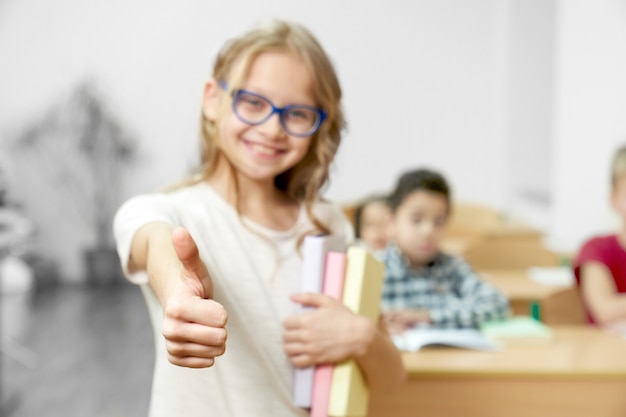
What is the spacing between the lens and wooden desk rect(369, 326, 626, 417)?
0.88 meters

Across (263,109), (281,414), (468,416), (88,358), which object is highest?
(263,109)

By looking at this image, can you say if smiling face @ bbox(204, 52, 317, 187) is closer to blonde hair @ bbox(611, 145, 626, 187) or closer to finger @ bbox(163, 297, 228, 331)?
finger @ bbox(163, 297, 228, 331)

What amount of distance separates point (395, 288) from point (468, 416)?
282 millimetres

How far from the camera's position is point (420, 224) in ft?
4.10

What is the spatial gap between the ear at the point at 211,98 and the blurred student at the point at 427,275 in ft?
2.71

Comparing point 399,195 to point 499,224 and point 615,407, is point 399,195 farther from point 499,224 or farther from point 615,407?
point 499,224

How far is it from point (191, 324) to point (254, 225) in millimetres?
127

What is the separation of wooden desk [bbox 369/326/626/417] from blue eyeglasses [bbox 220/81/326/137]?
1.83 ft

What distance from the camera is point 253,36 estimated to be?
31cm

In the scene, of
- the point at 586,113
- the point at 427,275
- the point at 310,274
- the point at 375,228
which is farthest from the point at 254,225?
the point at 586,113

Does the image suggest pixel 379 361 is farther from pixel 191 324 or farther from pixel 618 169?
pixel 618 169

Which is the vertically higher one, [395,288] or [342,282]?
[342,282]

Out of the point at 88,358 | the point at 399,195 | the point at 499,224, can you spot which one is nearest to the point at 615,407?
the point at 399,195

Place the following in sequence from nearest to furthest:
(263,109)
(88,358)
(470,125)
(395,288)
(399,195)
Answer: (263,109)
(470,125)
(395,288)
(399,195)
(88,358)
